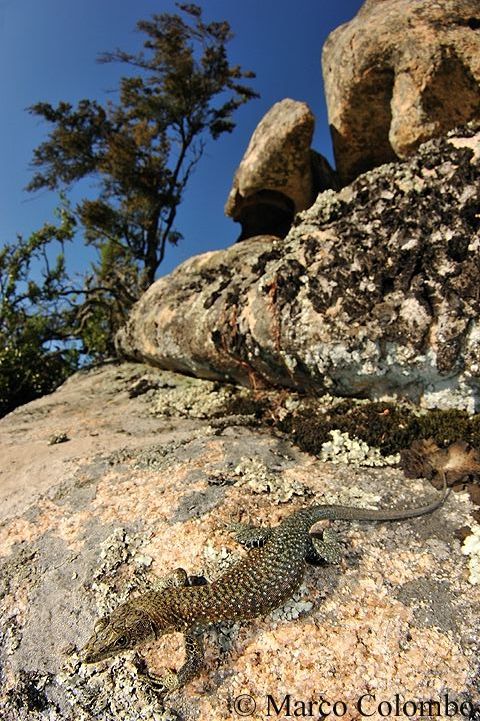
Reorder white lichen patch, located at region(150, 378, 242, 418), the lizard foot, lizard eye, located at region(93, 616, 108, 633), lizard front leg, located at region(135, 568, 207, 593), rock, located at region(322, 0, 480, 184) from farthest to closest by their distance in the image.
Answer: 1. white lichen patch, located at region(150, 378, 242, 418)
2. rock, located at region(322, 0, 480, 184)
3. lizard front leg, located at region(135, 568, 207, 593)
4. lizard eye, located at region(93, 616, 108, 633)
5. the lizard foot

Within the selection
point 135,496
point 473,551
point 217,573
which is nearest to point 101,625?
point 217,573

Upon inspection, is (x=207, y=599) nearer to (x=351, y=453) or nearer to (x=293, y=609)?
(x=293, y=609)

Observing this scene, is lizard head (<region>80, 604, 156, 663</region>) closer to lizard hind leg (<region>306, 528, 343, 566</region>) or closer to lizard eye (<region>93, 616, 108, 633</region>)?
lizard eye (<region>93, 616, 108, 633</region>)

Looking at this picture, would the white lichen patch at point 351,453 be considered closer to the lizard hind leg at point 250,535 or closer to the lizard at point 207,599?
the lizard at point 207,599

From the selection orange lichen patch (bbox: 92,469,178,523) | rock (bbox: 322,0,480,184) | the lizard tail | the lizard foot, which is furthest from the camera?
rock (bbox: 322,0,480,184)

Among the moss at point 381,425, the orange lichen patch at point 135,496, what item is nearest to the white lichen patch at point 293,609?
the orange lichen patch at point 135,496

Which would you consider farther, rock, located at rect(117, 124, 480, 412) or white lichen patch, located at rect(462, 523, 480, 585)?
rock, located at rect(117, 124, 480, 412)

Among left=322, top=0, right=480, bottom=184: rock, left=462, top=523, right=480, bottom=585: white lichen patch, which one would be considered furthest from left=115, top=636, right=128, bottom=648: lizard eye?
left=322, top=0, right=480, bottom=184: rock
